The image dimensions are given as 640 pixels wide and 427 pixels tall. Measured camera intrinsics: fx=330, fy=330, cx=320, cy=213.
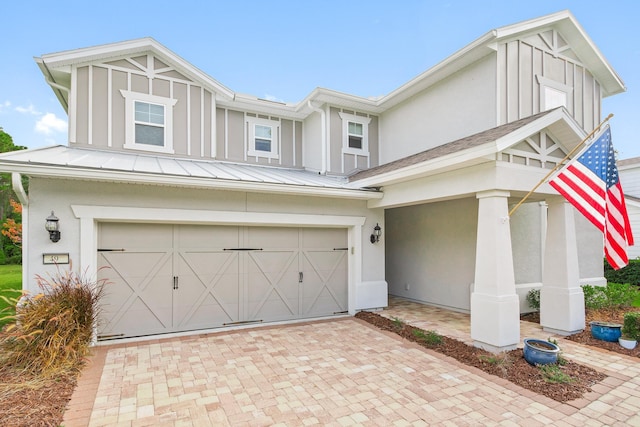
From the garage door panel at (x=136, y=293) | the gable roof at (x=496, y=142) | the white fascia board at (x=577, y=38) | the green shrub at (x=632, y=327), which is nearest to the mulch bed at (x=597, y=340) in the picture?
the green shrub at (x=632, y=327)

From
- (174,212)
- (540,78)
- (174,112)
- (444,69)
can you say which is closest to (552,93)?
(540,78)

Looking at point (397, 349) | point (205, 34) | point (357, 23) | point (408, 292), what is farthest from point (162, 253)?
point (357, 23)

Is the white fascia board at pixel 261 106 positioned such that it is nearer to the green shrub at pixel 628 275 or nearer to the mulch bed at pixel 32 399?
the mulch bed at pixel 32 399

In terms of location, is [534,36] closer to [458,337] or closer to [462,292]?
[462,292]

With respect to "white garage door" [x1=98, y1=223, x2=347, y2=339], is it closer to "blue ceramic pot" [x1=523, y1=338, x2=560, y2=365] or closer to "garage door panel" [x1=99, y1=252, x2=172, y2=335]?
"garage door panel" [x1=99, y1=252, x2=172, y2=335]

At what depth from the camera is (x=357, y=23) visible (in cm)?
1614

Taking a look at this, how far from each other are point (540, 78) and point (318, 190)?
269 inches

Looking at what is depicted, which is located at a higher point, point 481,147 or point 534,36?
point 534,36

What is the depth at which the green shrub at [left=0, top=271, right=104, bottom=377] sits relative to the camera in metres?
4.75

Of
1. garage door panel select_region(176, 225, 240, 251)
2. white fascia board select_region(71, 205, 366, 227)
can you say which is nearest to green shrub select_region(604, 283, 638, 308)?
white fascia board select_region(71, 205, 366, 227)

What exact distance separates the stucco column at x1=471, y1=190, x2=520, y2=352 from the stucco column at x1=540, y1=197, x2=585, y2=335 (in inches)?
71.4

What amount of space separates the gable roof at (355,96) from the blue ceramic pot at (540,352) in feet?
21.9

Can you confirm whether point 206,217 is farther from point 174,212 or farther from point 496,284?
point 496,284

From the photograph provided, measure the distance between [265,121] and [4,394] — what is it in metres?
8.85
